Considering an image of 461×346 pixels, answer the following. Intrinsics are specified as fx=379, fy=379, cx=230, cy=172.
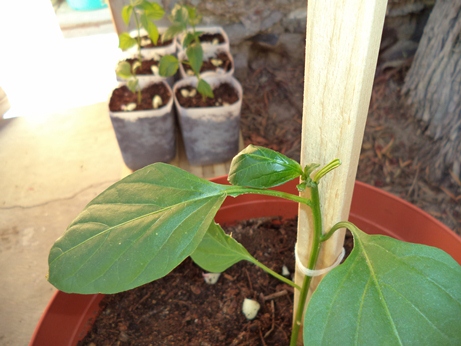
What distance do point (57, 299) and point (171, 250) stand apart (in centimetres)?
40

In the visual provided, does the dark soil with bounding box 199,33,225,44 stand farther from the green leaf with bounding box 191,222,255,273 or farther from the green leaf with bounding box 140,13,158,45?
the green leaf with bounding box 191,222,255,273

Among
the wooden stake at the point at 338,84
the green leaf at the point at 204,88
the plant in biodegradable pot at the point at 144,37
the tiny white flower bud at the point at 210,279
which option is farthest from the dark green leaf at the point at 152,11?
the wooden stake at the point at 338,84

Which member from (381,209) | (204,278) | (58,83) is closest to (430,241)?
(381,209)

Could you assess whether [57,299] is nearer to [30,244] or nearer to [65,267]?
[65,267]

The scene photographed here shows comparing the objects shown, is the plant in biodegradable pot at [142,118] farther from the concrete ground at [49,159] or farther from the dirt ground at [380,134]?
the dirt ground at [380,134]

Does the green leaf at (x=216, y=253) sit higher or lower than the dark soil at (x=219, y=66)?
lower

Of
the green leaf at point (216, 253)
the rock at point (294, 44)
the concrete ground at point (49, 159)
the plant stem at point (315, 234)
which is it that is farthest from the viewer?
the rock at point (294, 44)

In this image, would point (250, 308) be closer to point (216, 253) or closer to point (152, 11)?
point (216, 253)

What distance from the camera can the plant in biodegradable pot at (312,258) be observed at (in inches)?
13.9

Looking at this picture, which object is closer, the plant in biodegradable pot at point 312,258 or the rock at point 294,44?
the plant in biodegradable pot at point 312,258

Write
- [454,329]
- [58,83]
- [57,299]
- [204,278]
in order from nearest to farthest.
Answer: [454,329]
[57,299]
[204,278]
[58,83]

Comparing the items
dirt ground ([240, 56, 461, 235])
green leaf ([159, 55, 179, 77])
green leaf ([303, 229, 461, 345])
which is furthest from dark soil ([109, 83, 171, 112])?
green leaf ([303, 229, 461, 345])

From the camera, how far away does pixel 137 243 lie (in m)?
0.41

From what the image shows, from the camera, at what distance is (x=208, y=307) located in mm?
805
